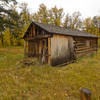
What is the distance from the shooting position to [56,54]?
24.7ft

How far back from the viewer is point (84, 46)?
1163cm

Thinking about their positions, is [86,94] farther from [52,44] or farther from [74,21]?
[74,21]

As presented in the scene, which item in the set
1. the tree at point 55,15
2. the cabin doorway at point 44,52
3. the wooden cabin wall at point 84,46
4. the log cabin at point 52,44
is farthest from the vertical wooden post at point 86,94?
the tree at point 55,15

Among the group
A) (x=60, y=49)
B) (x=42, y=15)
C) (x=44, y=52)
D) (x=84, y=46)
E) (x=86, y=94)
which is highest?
(x=42, y=15)

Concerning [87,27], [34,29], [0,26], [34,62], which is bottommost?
[34,62]

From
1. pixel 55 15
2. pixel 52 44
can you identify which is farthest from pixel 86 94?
pixel 55 15

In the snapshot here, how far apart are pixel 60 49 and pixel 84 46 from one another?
5.58 metres

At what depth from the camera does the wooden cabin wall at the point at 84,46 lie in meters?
10.1

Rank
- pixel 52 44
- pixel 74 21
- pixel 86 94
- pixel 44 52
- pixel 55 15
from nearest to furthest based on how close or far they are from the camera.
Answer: pixel 86 94, pixel 52 44, pixel 44 52, pixel 55 15, pixel 74 21

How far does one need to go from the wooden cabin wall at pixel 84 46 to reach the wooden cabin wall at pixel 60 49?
4.97ft

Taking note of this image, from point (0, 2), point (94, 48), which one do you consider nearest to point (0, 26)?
point (0, 2)

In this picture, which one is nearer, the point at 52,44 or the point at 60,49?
the point at 52,44

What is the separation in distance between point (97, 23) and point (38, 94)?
3527 centimetres

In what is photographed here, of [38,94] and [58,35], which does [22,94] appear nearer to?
[38,94]
